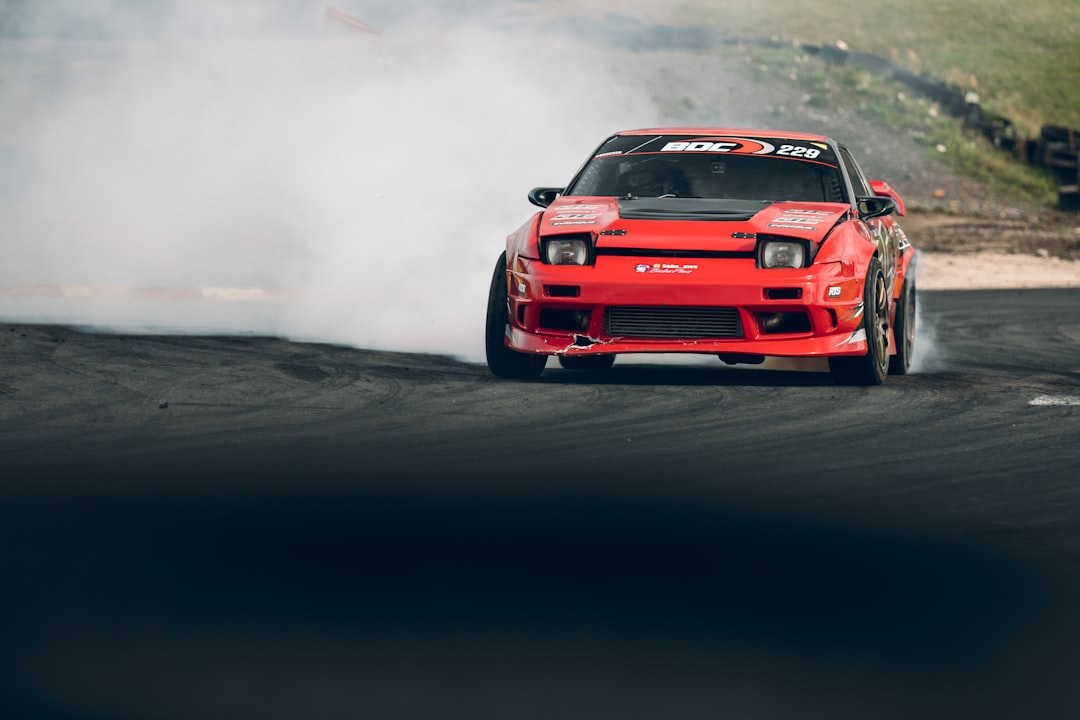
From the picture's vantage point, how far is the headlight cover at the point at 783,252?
314 inches

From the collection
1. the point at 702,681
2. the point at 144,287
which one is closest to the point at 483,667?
the point at 702,681

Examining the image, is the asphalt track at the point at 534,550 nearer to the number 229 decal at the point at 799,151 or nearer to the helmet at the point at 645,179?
the helmet at the point at 645,179

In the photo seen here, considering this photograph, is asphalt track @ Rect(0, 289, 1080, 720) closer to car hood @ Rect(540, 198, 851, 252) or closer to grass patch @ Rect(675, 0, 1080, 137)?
car hood @ Rect(540, 198, 851, 252)

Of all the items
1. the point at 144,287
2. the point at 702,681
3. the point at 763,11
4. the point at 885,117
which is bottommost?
the point at 702,681

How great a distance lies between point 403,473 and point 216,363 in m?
3.45

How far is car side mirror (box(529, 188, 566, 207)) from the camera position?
8.98 metres

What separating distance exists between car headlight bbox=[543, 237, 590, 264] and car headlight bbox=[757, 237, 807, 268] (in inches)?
32.5

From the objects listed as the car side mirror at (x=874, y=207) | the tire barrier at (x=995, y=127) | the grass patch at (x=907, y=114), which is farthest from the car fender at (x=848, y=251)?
the grass patch at (x=907, y=114)

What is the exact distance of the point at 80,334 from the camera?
10484 mm

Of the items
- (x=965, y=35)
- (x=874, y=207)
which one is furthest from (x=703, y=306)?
(x=965, y=35)

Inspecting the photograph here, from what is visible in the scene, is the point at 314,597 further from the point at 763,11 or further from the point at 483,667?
the point at 763,11

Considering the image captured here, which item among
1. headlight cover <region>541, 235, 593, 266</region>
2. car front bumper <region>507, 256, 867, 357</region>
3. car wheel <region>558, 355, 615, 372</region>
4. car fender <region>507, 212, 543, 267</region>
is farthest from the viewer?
car wheel <region>558, 355, 615, 372</region>

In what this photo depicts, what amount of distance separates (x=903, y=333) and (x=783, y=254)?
1429mm

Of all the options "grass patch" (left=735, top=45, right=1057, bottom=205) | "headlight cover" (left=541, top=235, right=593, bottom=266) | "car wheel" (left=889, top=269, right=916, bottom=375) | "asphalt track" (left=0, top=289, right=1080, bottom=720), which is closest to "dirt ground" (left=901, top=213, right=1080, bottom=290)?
"grass patch" (left=735, top=45, right=1057, bottom=205)
